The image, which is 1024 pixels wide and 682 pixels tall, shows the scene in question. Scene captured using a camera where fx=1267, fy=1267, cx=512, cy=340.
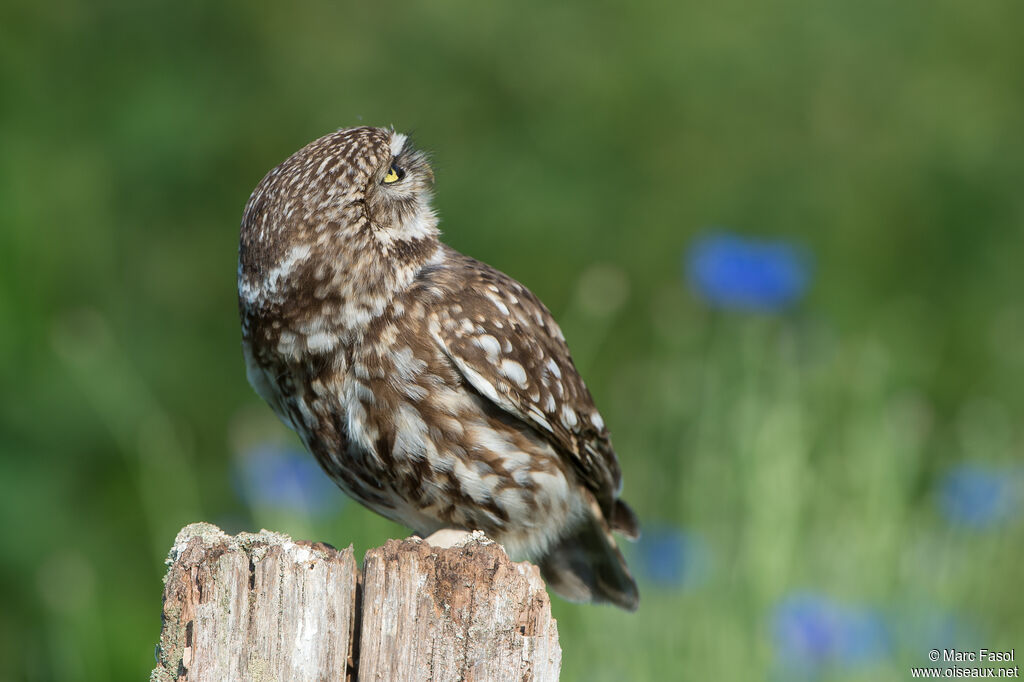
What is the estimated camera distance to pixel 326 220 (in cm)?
337

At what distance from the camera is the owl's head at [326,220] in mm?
3357

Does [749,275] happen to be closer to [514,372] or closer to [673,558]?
[673,558]

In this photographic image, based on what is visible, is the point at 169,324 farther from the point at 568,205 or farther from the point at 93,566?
the point at 568,205

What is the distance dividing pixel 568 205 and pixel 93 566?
3.69 metres

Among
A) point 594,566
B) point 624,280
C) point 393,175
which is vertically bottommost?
point 594,566

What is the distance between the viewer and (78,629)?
5457 mm

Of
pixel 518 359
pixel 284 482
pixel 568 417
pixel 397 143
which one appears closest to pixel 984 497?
pixel 568 417

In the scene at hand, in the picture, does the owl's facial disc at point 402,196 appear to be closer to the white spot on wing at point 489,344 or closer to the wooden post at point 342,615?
the white spot on wing at point 489,344

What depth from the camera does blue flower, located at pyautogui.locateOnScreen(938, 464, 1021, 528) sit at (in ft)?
17.3

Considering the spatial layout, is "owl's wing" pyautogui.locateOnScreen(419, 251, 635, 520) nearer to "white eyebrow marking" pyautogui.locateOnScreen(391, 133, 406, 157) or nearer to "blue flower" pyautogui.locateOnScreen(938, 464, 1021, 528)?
"white eyebrow marking" pyautogui.locateOnScreen(391, 133, 406, 157)

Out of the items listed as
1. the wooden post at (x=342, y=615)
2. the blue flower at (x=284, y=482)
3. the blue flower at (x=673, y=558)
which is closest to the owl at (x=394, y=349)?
the wooden post at (x=342, y=615)

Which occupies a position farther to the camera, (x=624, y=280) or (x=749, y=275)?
(x=624, y=280)

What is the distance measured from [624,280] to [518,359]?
4359mm

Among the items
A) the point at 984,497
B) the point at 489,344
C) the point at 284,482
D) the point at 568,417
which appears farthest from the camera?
the point at 284,482
